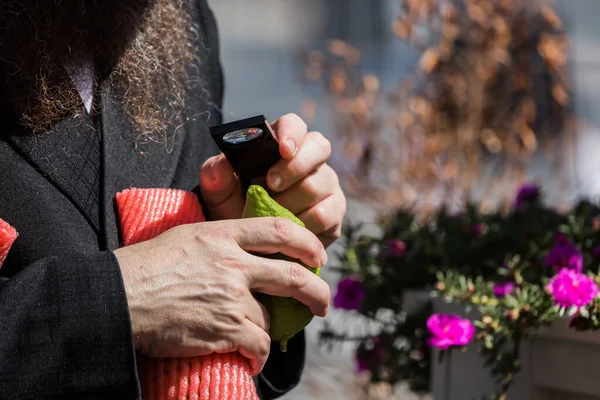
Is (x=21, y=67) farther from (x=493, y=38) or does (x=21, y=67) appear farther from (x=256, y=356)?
(x=493, y=38)

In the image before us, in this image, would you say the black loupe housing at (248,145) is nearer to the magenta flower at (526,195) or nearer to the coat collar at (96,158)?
the coat collar at (96,158)

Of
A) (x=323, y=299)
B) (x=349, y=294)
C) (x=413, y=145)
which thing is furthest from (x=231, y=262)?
(x=413, y=145)

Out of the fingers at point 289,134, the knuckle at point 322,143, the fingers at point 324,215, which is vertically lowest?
the fingers at point 324,215

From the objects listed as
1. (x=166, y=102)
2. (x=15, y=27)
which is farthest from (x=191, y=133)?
(x=15, y=27)

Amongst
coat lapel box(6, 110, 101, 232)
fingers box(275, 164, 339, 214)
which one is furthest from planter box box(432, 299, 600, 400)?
coat lapel box(6, 110, 101, 232)

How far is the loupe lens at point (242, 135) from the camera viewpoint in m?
1.24

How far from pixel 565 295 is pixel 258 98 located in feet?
18.2

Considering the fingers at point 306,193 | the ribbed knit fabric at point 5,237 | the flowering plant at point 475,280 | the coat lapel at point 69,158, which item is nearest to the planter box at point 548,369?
the flowering plant at point 475,280

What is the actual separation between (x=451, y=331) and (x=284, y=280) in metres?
1.08

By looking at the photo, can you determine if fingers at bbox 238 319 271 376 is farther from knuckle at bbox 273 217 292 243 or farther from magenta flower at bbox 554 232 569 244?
magenta flower at bbox 554 232 569 244

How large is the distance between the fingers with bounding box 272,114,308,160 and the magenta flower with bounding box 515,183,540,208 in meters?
1.57

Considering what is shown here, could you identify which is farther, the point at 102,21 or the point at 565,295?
the point at 565,295

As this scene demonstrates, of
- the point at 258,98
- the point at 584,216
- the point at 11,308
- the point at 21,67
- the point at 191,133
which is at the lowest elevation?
the point at 258,98

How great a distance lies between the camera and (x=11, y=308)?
1.10 m
